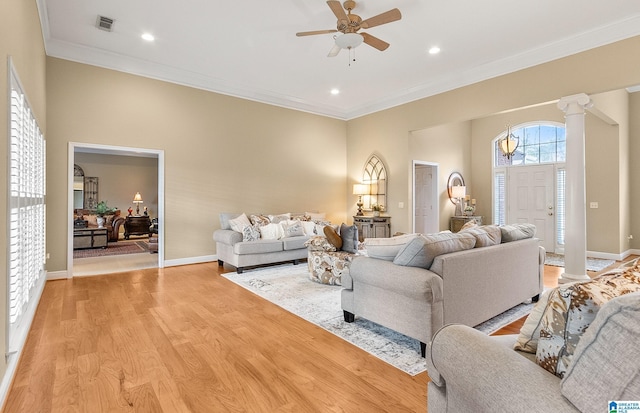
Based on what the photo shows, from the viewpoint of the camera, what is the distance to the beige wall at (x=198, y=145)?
16.2ft

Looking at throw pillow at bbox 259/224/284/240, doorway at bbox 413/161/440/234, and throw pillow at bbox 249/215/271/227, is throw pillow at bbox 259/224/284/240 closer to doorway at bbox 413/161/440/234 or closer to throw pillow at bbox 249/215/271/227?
throw pillow at bbox 249/215/271/227

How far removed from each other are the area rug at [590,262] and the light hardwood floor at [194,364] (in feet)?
12.7

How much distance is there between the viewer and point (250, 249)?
17.7ft

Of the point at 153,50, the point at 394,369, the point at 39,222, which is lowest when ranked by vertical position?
the point at 394,369

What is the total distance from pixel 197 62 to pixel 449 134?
6030 millimetres

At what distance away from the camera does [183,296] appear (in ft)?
13.4

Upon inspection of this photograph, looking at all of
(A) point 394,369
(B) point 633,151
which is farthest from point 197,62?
(B) point 633,151

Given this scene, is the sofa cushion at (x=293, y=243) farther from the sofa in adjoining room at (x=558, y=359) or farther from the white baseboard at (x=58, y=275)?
the sofa in adjoining room at (x=558, y=359)

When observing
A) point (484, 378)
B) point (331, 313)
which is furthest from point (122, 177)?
point (484, 378)

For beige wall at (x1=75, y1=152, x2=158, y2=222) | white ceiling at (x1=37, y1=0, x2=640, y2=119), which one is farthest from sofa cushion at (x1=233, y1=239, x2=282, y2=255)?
beige wall at (x1=75, y1=152, x2=158, y2=222)

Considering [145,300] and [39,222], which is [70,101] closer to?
[39,222]

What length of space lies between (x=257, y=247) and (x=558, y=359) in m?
4.77

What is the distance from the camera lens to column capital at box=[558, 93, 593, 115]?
14.6ft

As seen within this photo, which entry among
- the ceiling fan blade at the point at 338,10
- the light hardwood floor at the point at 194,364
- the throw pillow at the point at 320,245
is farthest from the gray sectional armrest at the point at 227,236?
the ceiling fan blade at the point at 338,10
